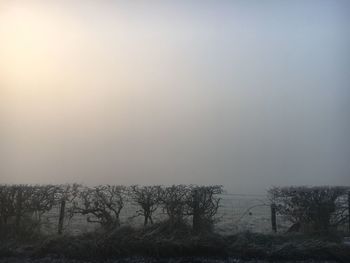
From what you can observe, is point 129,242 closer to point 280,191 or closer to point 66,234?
point 66,234

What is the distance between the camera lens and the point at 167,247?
10.8m

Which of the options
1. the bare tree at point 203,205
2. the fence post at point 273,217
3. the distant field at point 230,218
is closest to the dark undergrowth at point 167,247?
the distant field at point 230,218

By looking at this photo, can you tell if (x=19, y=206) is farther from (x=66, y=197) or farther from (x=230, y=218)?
(x=230, y=218)

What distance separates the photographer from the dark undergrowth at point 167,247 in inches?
421

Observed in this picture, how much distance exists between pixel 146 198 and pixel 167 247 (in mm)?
2082

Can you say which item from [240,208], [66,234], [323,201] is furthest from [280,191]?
[66,234]

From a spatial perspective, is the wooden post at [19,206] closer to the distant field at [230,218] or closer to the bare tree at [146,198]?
the distant field at [230,218]

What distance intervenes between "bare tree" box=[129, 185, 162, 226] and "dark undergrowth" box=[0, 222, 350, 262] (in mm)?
1234

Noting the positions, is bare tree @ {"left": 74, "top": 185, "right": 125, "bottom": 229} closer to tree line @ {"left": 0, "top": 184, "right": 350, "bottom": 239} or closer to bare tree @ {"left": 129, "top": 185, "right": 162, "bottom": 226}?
tree line @ {"left": 0, "top": 184, "right": 350, "bottom": 239}

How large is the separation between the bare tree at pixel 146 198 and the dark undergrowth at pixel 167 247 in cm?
123

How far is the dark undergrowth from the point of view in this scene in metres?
10.7

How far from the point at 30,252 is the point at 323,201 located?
6.92 metres

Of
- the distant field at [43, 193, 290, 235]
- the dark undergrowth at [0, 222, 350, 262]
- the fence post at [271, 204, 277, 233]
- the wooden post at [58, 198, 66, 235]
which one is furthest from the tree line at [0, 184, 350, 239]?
the dark undergrowth at [0, 222, 350, 262]

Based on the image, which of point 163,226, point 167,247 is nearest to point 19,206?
point 163,226
